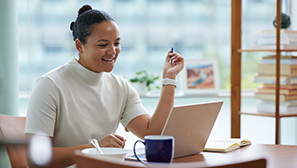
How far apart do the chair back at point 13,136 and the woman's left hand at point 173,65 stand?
772 mm

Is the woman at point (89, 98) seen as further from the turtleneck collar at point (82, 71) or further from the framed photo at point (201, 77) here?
the framed photo at point (201, 77)

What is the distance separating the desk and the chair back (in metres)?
0.81

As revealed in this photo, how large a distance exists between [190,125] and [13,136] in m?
0.90

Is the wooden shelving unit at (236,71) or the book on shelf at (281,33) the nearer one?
the book on shelf at (281,33)

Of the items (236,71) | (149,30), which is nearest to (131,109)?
(236,71)

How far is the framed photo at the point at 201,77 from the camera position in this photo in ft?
10.2

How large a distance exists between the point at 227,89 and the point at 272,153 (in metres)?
1.98

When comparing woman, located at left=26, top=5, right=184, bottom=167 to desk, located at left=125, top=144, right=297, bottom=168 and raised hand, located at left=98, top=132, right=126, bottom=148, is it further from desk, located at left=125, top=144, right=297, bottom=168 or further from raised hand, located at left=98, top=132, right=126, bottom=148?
desk, located at left=125, top=144, right=297, bottom=168

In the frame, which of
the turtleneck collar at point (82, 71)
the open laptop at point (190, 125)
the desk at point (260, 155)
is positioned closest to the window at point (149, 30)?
the turtleneck collar at point (82, 71)

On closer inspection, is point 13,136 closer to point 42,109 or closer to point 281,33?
point 42,109

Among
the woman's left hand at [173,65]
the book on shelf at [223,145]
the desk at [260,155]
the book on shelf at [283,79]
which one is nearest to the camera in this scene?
the desk at [260,155]

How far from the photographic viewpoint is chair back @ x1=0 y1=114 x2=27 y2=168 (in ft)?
4.95

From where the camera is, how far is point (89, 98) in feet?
5.18

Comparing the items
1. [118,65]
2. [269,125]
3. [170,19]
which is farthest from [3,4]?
[269,125]
